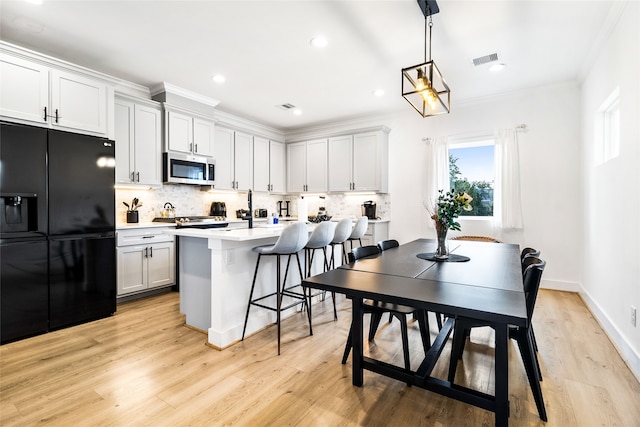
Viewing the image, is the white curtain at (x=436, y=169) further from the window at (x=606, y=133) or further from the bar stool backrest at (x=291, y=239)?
the bar stool backrest at (x=291, y=239)

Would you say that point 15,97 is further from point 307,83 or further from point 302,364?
point 302,364

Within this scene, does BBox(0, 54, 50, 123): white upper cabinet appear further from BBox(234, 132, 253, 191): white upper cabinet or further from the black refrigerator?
BBox(234, 132, 253, 191): white upper cabinet

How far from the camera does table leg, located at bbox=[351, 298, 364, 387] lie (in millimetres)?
1832

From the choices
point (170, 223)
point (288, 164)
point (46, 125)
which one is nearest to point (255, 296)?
point (170, 223)

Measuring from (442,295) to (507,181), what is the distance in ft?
12.1

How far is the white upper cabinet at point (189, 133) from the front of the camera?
426cm

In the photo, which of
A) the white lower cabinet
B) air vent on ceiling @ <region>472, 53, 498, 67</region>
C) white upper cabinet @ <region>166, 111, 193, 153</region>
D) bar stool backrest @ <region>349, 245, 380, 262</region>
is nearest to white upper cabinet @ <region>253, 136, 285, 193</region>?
white upper cabinet @ <region>166, 111, 193, 153</region>

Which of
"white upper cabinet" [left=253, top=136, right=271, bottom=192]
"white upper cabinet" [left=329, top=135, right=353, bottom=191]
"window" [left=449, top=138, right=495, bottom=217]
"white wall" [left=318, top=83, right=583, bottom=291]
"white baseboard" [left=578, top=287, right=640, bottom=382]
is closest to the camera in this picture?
"white baseboard" [left=578, top=287, right=640, bottom=382]

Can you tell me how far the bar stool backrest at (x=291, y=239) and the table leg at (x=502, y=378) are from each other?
1574 mm

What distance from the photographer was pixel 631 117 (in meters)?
2.26

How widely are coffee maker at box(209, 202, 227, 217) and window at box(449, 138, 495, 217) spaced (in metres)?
3.83

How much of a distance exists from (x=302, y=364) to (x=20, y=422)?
1610 mm

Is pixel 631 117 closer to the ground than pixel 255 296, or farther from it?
farther from it

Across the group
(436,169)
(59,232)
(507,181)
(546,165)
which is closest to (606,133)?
(546,165)
